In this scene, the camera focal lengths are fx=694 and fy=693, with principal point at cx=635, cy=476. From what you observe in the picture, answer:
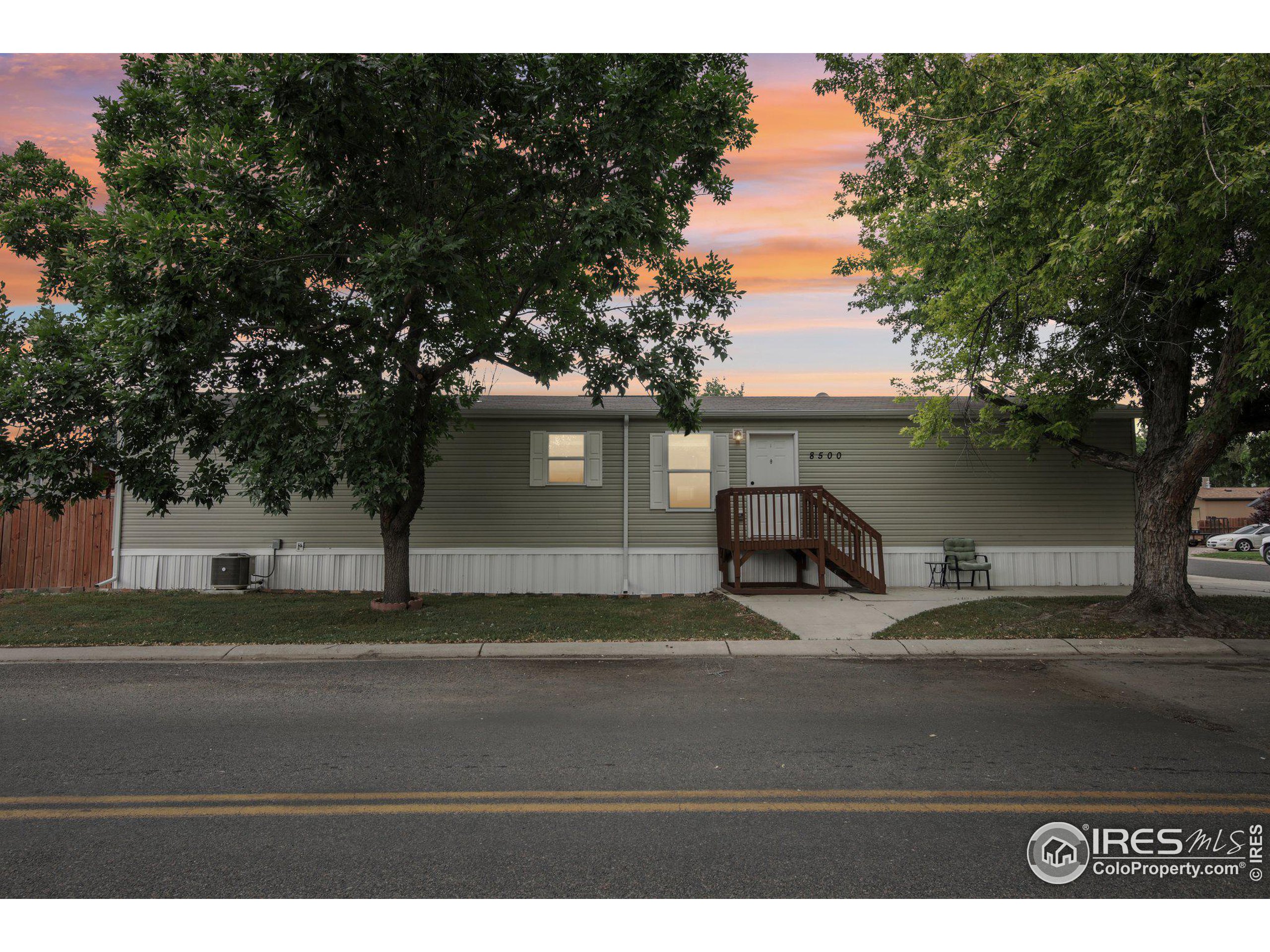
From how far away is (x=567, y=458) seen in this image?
14.3m

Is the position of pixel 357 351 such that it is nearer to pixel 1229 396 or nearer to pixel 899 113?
pixel 1229 396

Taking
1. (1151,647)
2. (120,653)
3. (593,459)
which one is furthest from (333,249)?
(1151,647)

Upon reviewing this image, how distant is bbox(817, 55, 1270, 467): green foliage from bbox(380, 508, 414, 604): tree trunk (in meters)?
9.12

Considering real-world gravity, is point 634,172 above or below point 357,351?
above

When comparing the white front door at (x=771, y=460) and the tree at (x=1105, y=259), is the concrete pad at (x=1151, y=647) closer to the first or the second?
the tree at (x=1105, y=259)

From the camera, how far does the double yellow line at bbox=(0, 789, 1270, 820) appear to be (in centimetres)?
369

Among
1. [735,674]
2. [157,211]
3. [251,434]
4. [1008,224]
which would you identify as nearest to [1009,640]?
[735,674]

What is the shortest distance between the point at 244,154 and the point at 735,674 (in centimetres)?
864

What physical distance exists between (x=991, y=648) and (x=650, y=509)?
282 inches

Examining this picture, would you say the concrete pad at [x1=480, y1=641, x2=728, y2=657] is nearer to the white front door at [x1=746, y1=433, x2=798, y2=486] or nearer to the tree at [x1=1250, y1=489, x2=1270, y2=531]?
the white front door at [x1=746, y1=433, x2=798, y2=486]

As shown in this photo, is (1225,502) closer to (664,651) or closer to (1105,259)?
(1105,259)

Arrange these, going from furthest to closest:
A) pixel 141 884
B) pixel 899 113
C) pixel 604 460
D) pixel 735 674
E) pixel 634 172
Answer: pixel 899 113, pixel 604 460, pixel 634 172, pixel 735 674, pixel 141 884

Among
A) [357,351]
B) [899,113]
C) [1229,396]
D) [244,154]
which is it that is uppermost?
[899,113]

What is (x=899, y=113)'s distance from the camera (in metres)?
16.6
